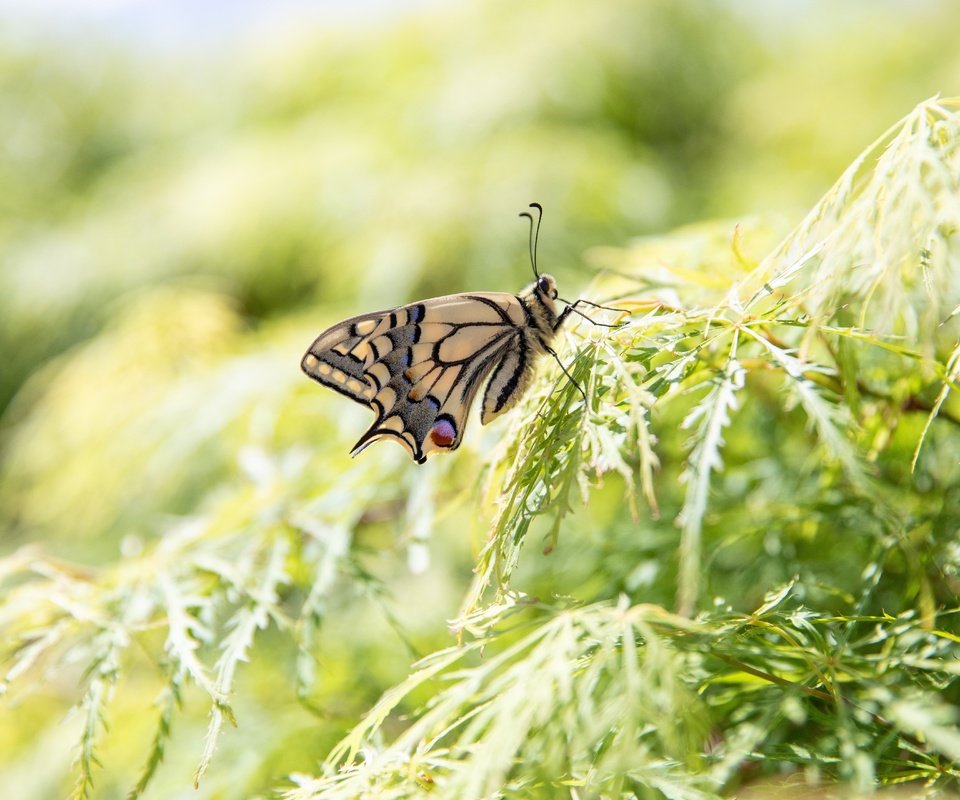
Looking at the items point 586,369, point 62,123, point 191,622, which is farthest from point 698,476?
point 62,123

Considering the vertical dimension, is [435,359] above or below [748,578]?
above

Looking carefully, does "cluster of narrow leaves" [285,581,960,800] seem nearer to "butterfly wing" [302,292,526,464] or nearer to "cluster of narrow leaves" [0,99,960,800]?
"cluster of narrow leaves" [0,99,960,800]

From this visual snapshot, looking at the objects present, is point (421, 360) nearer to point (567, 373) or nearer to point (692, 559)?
point (567, 373)

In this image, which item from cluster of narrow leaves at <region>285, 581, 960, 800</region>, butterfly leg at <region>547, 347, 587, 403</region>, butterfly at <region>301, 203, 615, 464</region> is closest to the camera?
cluster of narrow leaves at <region>285, 581, 960, 800</region>

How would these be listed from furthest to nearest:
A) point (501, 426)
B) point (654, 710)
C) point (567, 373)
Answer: point (501, 426) < point (567, 373) < point (654, 710)

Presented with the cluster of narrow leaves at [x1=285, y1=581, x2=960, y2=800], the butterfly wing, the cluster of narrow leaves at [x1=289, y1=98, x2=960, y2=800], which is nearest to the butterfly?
the butterfly wing

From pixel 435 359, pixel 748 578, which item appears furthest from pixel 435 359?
pixel 748 578

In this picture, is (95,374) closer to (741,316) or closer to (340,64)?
(741,316)
